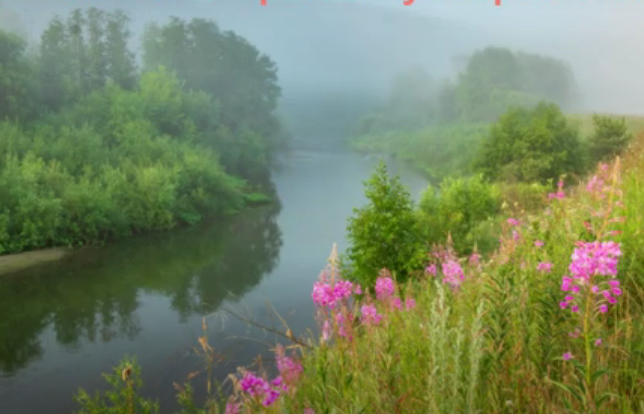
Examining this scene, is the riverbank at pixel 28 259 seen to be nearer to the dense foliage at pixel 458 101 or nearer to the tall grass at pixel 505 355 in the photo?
the tall grass at pixel 505 355

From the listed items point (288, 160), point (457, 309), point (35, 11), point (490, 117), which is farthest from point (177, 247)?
point (490, 117)

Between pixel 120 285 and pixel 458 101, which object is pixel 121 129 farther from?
pixel 458 101

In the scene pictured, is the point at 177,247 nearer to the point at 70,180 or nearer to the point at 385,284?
the point at 70,180

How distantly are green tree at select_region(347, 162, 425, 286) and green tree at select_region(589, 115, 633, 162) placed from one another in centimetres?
2141

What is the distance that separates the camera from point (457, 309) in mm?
4867

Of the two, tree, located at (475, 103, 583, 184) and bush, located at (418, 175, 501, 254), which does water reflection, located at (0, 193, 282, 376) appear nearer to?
bush, located at (418, 175, 501, 254)

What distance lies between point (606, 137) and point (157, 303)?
27396 mm

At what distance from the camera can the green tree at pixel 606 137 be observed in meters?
32.2

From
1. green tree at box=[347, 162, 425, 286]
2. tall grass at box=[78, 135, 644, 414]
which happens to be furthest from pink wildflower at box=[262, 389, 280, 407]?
green tree at box=[347, 162, 425, 286]

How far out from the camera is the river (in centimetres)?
1315

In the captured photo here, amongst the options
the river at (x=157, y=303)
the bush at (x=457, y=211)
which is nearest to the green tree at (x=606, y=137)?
the bush at (x=457, y=211)

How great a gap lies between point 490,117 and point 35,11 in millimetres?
62265

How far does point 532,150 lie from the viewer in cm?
3219

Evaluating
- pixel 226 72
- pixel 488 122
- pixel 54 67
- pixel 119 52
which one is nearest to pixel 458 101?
pixel 488 122
